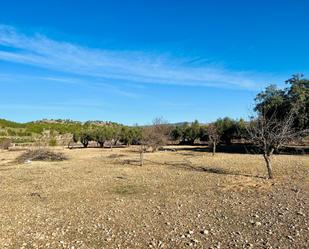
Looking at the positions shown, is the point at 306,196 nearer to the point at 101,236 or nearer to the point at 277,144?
the point at 277,144

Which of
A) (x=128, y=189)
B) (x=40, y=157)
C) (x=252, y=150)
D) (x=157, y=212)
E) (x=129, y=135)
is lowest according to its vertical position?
(x=157, y=212)

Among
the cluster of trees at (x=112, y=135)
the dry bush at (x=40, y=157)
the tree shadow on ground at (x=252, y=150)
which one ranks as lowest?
the dry bush at (x=40, y=157)

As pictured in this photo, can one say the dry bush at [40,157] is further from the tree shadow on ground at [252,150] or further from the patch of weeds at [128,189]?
the patch of weeds at [128,189]

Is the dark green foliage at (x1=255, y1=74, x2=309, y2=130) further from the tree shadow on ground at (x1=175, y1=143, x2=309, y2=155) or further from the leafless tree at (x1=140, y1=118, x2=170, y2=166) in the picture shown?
the leafless tree at (x1=140, y1=118, x2=170, y2=166)

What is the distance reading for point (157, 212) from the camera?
14.9 m

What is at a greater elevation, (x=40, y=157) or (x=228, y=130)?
(x=228, y=130)

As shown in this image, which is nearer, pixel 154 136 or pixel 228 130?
pixel 154 136

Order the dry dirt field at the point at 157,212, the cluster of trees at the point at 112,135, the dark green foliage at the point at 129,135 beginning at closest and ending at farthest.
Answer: the dry dirt field at the point at 157,212, the cluster of trees at the point at 112,135, the dark green foliage at the point at 129,135

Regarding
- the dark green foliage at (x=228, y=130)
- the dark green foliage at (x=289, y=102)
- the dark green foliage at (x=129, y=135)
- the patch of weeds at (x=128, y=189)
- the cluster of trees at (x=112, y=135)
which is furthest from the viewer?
the dark green foliage at (x=129, y=135)

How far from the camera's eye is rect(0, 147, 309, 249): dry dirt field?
11281mm

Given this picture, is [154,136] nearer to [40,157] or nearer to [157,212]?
[40,157]

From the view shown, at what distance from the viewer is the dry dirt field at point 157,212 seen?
37.0 ft

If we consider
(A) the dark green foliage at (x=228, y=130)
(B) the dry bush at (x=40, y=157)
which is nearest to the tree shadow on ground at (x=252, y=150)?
(A) the dark green foliage at (x=228, y=130)

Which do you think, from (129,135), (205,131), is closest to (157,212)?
(205,131)
